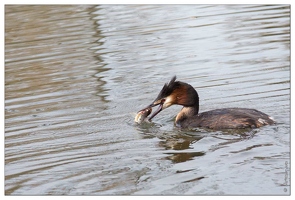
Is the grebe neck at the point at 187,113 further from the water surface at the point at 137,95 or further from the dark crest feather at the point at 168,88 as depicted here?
the dark crest feather at the point at 168,88

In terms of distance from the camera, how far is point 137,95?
11.4 meters

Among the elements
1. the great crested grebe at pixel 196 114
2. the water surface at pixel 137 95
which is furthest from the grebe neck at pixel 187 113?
the water surface at pixel 137 95

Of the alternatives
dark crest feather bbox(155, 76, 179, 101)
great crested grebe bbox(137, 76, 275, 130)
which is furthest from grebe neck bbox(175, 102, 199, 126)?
dark crest feather bbox(155, 76, 179, 101)

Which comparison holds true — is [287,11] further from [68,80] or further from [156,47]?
[68,80]

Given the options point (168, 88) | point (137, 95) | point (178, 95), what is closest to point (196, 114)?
point (178, 95)

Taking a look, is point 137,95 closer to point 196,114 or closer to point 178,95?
point 178,95

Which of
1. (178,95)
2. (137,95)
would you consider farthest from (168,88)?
(137,95)

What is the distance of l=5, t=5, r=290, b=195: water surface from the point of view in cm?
771

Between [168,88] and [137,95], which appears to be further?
[137,95]

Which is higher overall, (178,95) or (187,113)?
(178,95)

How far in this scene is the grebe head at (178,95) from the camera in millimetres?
10078

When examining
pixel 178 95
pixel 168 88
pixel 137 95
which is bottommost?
pixel 137 95

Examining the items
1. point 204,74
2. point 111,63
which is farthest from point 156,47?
point 204,74

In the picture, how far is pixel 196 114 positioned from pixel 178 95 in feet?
1.21
